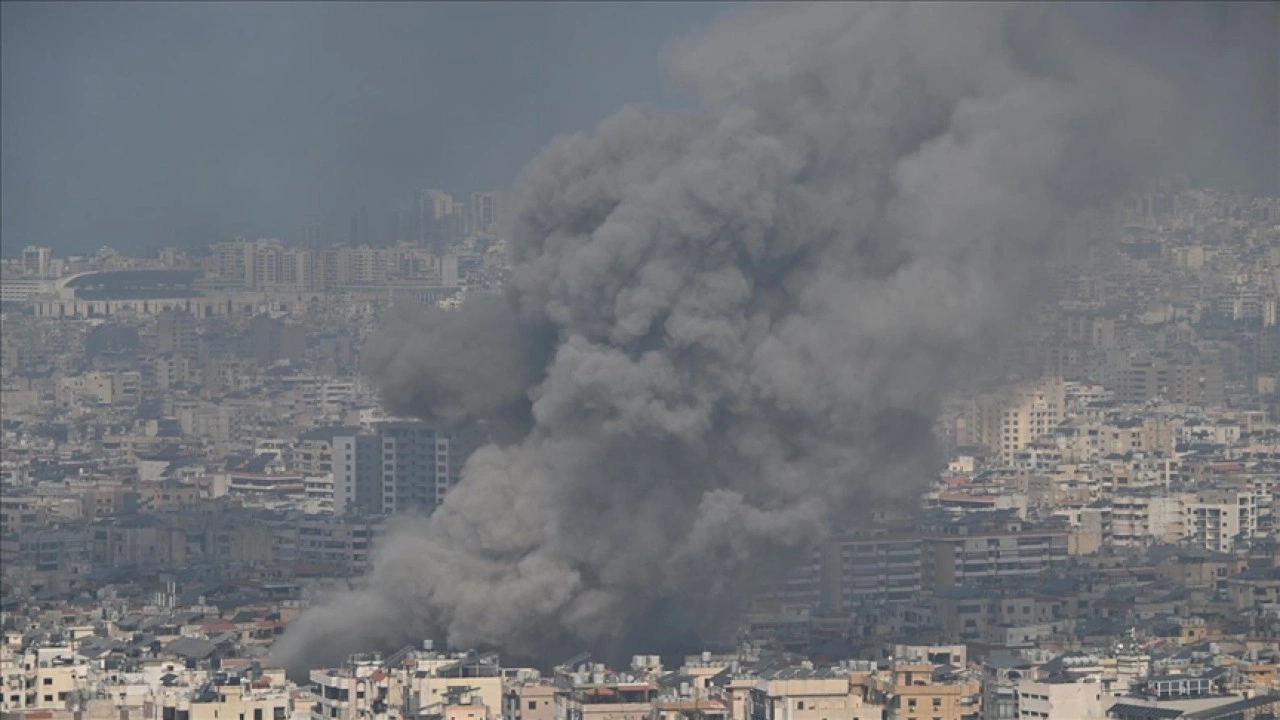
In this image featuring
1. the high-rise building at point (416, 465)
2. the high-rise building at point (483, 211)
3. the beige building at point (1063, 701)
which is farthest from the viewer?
the high-rise building at point (483, 211)

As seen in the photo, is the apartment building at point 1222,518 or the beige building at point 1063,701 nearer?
the beige building at point 1063,701

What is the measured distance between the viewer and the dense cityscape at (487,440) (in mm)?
38219

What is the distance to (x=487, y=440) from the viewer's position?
150 ft

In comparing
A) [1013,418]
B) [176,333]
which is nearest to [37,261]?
[176,333]

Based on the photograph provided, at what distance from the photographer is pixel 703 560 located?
4194cm

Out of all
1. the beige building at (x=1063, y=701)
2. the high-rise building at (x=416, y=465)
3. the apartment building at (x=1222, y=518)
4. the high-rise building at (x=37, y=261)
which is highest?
the high-rise building at (x=37, y=261)

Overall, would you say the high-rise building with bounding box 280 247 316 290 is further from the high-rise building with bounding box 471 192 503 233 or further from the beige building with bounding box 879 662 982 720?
the beige building with bounding box 879 662 982 720

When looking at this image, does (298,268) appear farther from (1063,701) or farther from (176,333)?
(1063,701)

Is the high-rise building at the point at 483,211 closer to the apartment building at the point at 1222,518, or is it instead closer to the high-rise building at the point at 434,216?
the high-rise building at the point at 434,216

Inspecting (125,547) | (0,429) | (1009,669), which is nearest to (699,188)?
(1009,669)

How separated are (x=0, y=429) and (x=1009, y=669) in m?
52.4

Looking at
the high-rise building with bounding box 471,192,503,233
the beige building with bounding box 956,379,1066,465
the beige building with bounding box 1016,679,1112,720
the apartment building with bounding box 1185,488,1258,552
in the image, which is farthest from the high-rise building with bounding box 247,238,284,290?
the beige building with bounding box 1016,679,1112,720

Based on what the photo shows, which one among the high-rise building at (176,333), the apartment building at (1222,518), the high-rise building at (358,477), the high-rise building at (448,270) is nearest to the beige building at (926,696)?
the apartment building at (1222,518)

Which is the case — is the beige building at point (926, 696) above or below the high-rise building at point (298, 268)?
below
